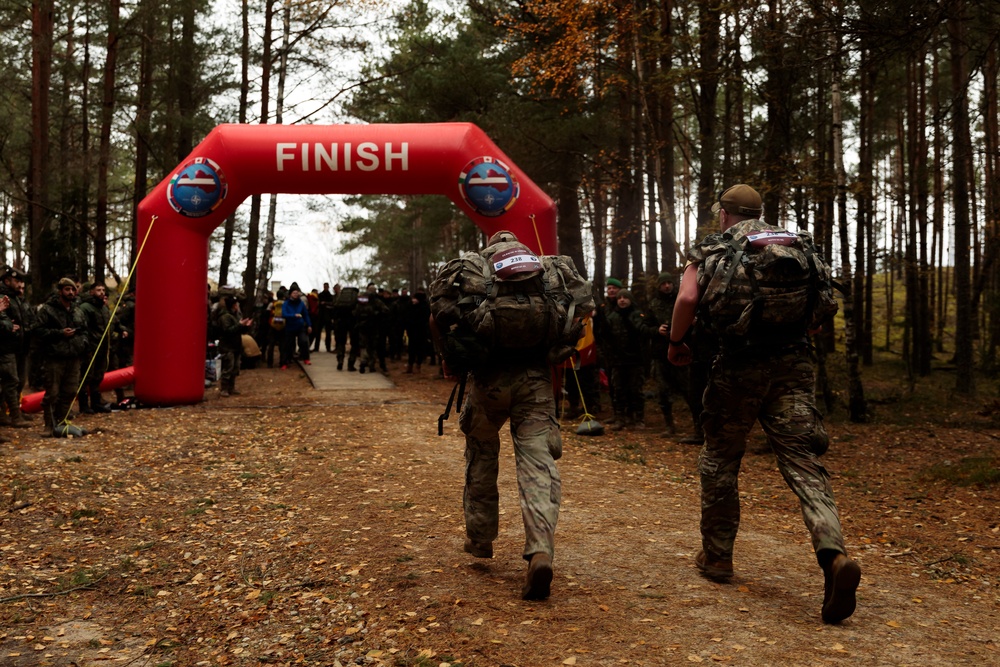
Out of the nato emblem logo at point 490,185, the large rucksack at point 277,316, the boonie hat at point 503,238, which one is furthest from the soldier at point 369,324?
the boonie hat at point 503,238

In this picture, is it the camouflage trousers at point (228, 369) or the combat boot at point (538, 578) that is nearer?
the combat boot at point (538, 578)

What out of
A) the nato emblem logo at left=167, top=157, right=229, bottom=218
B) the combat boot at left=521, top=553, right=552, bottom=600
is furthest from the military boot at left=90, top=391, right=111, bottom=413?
the combat boot at left=521, top=553, right=552, bottom=600

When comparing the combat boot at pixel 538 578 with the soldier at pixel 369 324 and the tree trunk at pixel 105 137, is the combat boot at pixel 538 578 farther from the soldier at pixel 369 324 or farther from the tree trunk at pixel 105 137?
the tree trunk at pixel 105 137

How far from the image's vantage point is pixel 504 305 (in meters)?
4.48

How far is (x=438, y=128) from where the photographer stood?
41.2 feet

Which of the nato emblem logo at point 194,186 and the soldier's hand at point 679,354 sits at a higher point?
the nato emblem logo at point 194,186

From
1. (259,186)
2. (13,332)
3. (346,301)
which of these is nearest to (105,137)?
(346,301)

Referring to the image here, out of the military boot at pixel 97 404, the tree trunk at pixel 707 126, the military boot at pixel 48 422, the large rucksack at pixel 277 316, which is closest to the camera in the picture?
the military boot at pixel 48 422

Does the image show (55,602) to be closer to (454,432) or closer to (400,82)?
(454,432)

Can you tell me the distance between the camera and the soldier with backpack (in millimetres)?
4492

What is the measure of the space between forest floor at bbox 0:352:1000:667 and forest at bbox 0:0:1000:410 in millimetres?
4873

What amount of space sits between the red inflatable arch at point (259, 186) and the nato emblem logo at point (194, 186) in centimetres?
1

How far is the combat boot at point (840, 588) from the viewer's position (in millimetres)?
3791

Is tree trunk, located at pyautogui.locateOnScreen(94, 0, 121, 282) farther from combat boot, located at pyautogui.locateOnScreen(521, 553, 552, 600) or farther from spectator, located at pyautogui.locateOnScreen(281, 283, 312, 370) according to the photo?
combat boot, located at pyautogui.locateOnScreen(521, 553, 552, 600)
